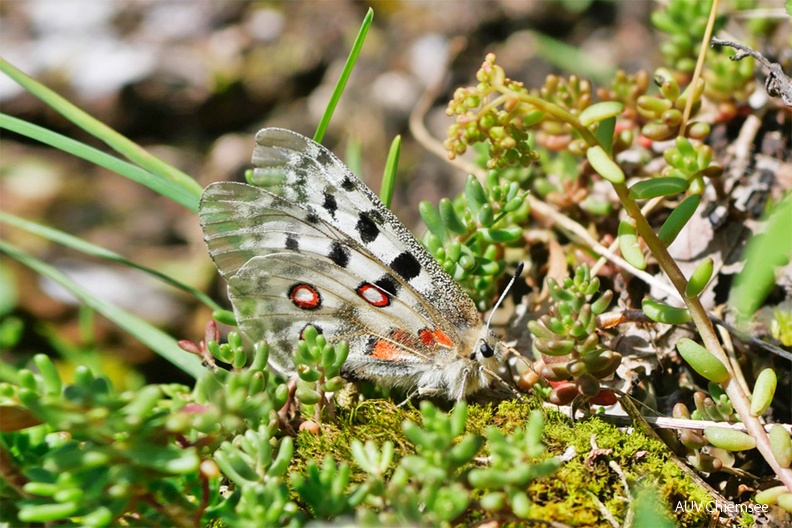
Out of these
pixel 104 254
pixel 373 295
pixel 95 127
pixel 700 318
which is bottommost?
Answer: pixel 700 318

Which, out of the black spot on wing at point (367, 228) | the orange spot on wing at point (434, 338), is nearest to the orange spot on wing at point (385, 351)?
the orange spot on wing at point (434, 338)

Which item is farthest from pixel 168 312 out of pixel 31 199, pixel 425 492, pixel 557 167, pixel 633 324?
pixel 425 492

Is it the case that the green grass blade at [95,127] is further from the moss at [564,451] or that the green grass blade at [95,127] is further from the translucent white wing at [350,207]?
the moss at [564,451]

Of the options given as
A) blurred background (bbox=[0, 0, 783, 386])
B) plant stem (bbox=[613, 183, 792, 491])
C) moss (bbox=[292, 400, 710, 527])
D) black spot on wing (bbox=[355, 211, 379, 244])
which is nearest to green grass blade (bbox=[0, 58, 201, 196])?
black spot on wing (bbox=[355, 211, 379, 244])

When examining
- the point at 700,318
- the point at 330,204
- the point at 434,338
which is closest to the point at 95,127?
the point at 330,204

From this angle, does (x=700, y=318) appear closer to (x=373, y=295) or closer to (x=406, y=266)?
(x=406, y=266)
